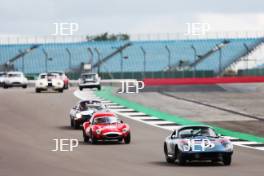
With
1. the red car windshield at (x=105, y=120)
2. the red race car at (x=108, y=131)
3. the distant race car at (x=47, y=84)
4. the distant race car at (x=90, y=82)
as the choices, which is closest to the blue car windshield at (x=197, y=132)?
the red race car at (x=108, y=131)

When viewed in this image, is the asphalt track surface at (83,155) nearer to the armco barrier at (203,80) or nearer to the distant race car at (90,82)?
the distant race car at (90,82)

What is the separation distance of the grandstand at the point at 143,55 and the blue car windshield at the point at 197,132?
7347 cm

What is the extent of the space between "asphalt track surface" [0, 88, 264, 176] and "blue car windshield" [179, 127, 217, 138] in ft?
2.81

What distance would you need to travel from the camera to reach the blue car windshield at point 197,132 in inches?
915

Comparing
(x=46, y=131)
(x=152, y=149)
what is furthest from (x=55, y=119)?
(x=152, y=149)

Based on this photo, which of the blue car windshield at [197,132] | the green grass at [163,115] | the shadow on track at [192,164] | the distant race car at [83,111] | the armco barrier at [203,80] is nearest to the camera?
the shadow on track at [192,164]

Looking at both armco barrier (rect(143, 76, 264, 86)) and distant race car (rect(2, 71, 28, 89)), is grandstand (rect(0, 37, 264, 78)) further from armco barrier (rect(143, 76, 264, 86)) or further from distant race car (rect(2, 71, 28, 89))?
distant race car (rect(2, 71, 28, 89))

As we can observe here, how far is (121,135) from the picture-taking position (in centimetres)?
3034

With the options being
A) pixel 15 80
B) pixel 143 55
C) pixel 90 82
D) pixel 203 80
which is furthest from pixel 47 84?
pixel 143 55

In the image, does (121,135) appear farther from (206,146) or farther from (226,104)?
(226,104)

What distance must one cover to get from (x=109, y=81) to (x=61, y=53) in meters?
20.2

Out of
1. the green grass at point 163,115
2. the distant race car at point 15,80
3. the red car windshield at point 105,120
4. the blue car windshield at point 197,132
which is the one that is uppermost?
the blue car windshield at point 197,132

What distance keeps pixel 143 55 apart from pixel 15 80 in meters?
32.6

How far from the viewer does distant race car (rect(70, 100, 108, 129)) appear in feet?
123
